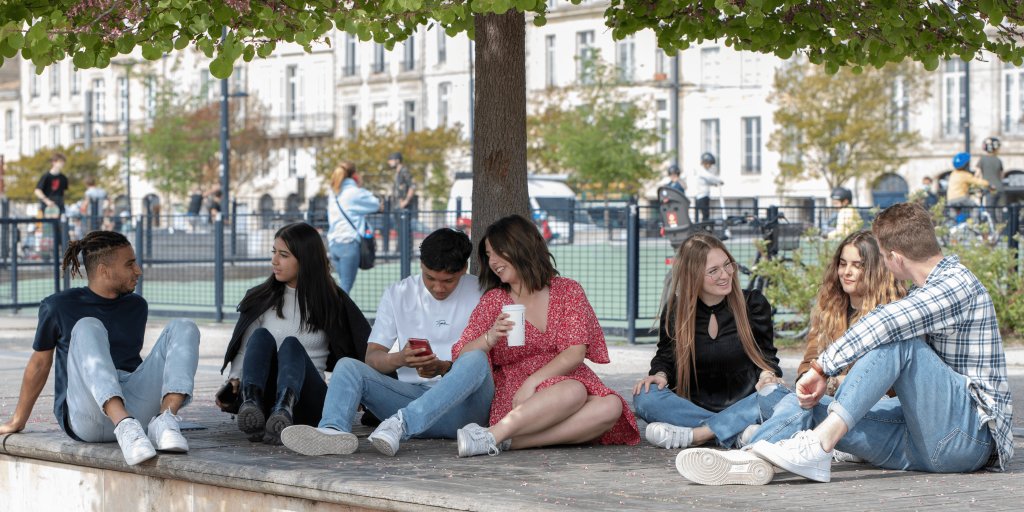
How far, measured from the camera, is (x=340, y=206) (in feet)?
38.9

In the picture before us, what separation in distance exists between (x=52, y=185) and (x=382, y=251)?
1177 cm

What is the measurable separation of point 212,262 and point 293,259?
914 centimetres

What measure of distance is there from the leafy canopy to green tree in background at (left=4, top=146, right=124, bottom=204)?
50565 millimetres

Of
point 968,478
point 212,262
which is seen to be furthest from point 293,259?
point 212,262

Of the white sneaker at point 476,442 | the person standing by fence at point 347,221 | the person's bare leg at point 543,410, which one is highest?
the person standing by fence at point 347,221

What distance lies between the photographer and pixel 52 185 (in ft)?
71.5

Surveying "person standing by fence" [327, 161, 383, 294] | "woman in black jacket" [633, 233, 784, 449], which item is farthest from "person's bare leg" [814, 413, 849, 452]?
"person standing by fence" [327, 161, 383, 294]

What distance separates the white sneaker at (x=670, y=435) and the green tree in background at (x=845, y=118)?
37.7m

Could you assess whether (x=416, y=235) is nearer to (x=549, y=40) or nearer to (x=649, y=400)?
(x=649, y=400)

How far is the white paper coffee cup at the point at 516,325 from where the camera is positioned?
4.71 m

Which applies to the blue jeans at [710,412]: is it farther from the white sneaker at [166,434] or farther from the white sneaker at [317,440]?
the white sneaker at [166,434]

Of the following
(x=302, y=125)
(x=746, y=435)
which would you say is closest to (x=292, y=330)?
(x=746, y=435)

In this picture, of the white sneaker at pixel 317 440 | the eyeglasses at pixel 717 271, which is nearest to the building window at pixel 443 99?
the eyeglasses at pixel 717 271

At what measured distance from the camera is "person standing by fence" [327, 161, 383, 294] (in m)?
11.9
